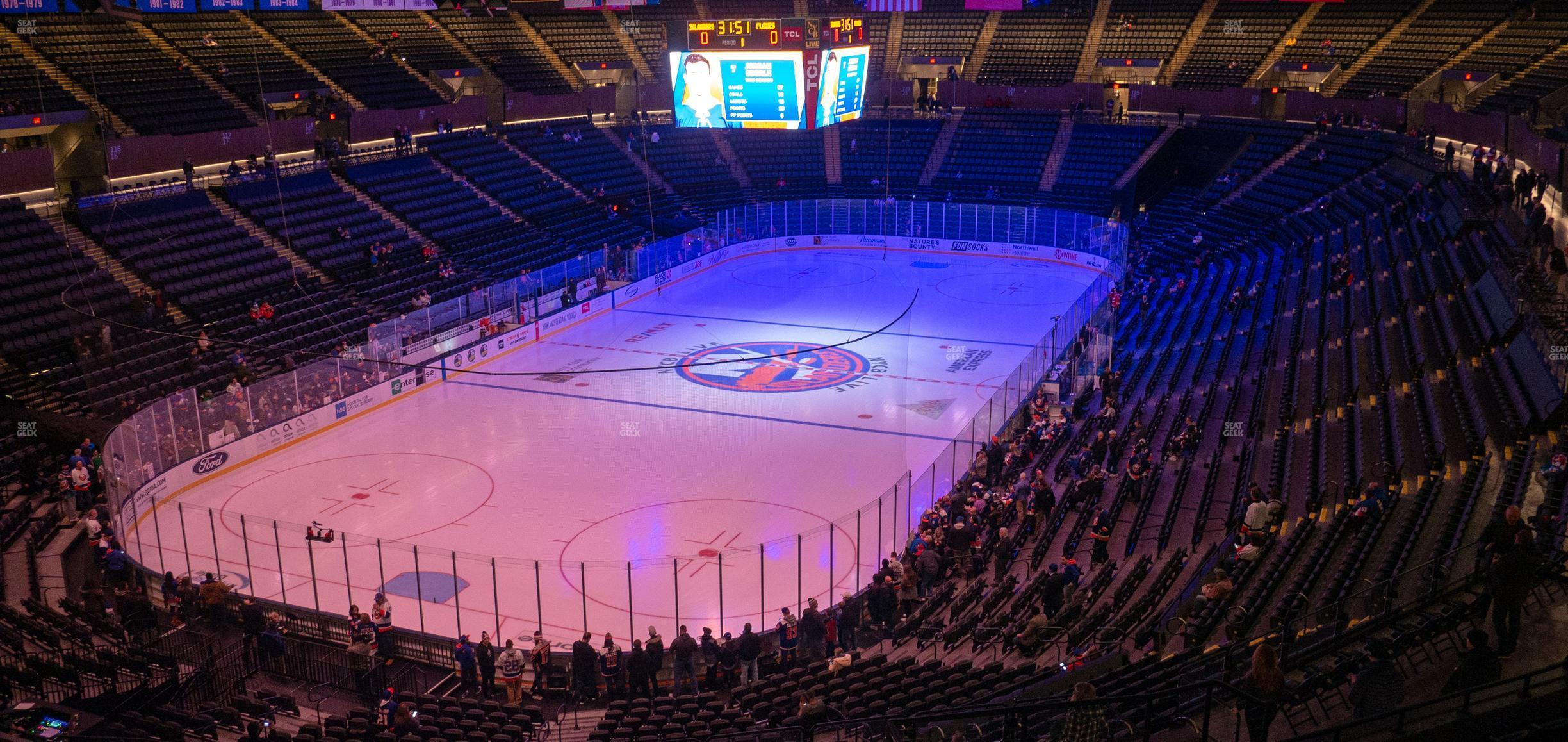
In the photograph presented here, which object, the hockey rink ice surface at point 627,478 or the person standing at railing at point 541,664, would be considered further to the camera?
the hockey rink ice surface at point 627,478


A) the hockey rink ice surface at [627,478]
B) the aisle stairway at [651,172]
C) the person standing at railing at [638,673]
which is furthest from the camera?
the aisle stairway at [651,172]

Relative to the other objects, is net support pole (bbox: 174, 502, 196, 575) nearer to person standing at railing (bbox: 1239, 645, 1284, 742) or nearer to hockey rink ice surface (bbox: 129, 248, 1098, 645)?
hockey rink ice surface (bbox: 129, 248, 1098, 645)

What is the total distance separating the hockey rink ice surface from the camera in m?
17.4

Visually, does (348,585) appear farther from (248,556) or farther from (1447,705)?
(1447,705)

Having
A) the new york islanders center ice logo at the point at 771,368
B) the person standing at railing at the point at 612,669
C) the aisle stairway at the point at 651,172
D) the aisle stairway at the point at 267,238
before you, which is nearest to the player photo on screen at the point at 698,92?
the new york islanders center ice logo at the point at 771,368

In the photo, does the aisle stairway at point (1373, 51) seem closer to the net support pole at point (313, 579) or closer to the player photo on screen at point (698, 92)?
the player photo on screen at point (698, 92)

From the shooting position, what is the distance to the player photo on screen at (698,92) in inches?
1227

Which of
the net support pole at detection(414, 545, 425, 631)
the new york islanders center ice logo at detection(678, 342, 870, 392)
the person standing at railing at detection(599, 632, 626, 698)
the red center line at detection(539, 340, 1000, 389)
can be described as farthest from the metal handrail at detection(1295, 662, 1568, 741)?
the new york islanders center ice logo at detection(678, 342, 870, 392)

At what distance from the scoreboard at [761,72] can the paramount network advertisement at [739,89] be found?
Answer: 0.06ft

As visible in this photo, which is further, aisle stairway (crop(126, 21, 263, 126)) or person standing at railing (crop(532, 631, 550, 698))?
aisle stairway (crop(126, 21, 263, 126))

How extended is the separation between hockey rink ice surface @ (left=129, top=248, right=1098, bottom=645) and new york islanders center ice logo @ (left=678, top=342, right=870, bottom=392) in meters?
0.10

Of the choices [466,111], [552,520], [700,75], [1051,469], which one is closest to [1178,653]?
[1051,469]

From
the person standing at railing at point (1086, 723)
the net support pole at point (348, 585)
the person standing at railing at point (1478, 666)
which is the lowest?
the net support pole at point (348, 585)

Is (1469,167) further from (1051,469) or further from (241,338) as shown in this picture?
(241,338)
